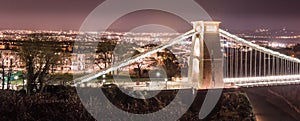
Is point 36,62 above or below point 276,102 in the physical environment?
above

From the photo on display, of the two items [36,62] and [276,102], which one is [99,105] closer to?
[36,62]

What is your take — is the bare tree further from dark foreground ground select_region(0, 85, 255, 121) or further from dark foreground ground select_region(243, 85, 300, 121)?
dark foreground ground select_region(243, 85, 300, 121)

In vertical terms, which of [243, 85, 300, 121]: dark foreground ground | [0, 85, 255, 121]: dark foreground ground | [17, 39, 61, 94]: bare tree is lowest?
[243, 85, 300, 121]: dark foreground ground

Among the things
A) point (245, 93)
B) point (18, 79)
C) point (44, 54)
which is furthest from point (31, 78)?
point (245, 93)

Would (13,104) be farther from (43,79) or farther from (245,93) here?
(245,93)

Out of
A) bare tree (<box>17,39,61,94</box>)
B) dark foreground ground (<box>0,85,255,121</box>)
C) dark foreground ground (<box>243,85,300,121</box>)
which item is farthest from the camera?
dark foreground ground (<box>243,85,300,121</box>)

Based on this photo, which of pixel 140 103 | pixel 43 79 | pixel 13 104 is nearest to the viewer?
pixel 13 104

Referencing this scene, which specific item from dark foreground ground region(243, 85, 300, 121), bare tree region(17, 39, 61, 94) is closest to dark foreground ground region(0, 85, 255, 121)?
bare tree region(17, 39, 61, 94)

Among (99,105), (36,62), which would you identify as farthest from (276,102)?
(99,105)

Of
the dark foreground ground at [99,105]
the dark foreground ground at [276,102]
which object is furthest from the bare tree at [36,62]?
the dark foreground ground at [276,102]
